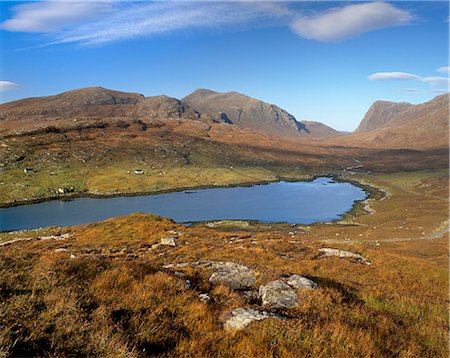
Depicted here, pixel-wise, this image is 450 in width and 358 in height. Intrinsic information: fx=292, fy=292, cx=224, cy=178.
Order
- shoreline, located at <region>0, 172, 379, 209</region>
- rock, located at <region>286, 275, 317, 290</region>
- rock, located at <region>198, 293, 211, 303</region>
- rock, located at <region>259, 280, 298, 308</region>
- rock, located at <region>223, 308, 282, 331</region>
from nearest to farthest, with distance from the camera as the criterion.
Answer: rock, located at <region>223, 308, 282, 331</region>
rock, located at <region>198, 293, 211, 303</region>
rock, located at <region>259, 280, 298, 308</region>
rock, located at <region>286, 275, 317, 290</region>
shoreline, located at <region>0, 172, 379, 209</region>

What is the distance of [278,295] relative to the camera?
9938mm

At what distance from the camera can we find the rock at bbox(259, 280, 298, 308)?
939 cm

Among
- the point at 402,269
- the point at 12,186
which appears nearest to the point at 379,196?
the point at 402,269

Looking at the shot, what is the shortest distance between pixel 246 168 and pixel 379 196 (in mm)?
89524

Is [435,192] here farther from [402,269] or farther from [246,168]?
[402,269]

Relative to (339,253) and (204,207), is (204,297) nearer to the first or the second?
(339,253)

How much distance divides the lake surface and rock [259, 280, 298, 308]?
81121 mm

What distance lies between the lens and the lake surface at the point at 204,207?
9225 centimetres

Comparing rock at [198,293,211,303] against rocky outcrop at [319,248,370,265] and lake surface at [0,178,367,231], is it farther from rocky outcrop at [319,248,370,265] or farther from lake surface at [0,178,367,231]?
lake surface at [0,178,367,231]

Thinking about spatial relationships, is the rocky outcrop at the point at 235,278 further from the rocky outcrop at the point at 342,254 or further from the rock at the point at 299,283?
the rocky outcrop at the point at 342,254

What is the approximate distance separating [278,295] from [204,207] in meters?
101

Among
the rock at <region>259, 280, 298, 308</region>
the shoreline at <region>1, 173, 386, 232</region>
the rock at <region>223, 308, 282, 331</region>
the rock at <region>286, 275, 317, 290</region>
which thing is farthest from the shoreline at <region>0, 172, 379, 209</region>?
the rock at <region>223, 308, 282, 331</region>

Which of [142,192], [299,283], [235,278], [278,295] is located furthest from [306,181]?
[278,295]

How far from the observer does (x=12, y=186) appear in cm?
11850
